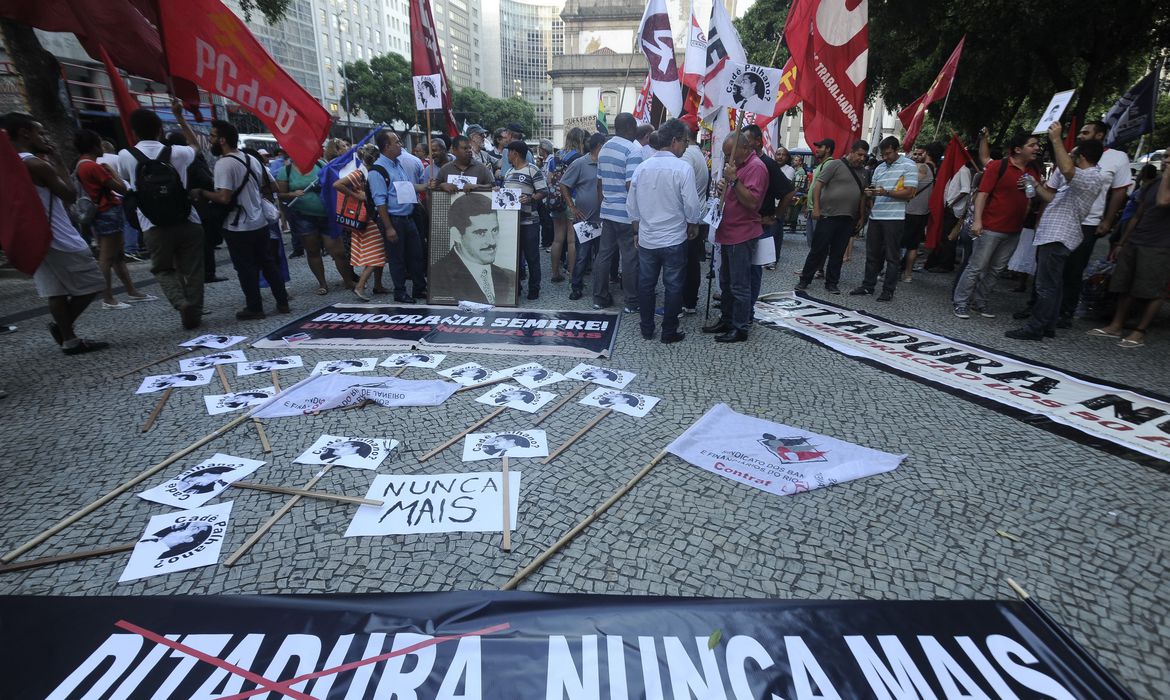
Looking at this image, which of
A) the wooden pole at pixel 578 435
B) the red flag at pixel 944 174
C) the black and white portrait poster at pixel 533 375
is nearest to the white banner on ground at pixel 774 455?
the wooden pole at pixel 578 435

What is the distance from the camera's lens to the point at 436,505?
9.17 ft

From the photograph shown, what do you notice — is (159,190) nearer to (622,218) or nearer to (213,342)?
(213,342)

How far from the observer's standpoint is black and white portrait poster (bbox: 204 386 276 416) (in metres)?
3.87

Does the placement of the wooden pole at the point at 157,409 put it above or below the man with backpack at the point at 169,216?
below

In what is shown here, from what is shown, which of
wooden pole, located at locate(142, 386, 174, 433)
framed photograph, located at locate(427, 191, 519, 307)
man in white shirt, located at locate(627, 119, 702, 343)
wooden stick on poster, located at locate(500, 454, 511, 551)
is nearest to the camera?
wooden stick on poster, located at locate(500, 454, 511, 551)

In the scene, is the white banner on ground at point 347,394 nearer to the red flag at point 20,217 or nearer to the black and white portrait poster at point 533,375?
the black and white portrait poster at point 533,375

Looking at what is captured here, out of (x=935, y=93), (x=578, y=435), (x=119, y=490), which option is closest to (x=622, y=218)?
(x=578, y=435)

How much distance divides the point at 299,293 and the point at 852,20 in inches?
293

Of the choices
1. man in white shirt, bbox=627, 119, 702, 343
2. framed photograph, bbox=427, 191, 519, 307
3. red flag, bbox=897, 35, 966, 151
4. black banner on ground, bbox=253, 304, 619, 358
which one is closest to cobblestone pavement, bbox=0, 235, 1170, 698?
black banner on ground, bbox=253, 304, 619, 358

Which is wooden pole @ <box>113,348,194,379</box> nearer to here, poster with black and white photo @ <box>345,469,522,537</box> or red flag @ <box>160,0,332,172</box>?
red flag @ <box>160,0,332,172</box>

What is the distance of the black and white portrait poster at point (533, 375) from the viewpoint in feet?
14.3

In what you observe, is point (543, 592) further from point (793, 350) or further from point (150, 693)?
point (793, 350)

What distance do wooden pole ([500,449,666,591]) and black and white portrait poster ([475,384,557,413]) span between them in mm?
1073

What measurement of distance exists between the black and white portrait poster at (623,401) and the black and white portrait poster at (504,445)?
64 cm
